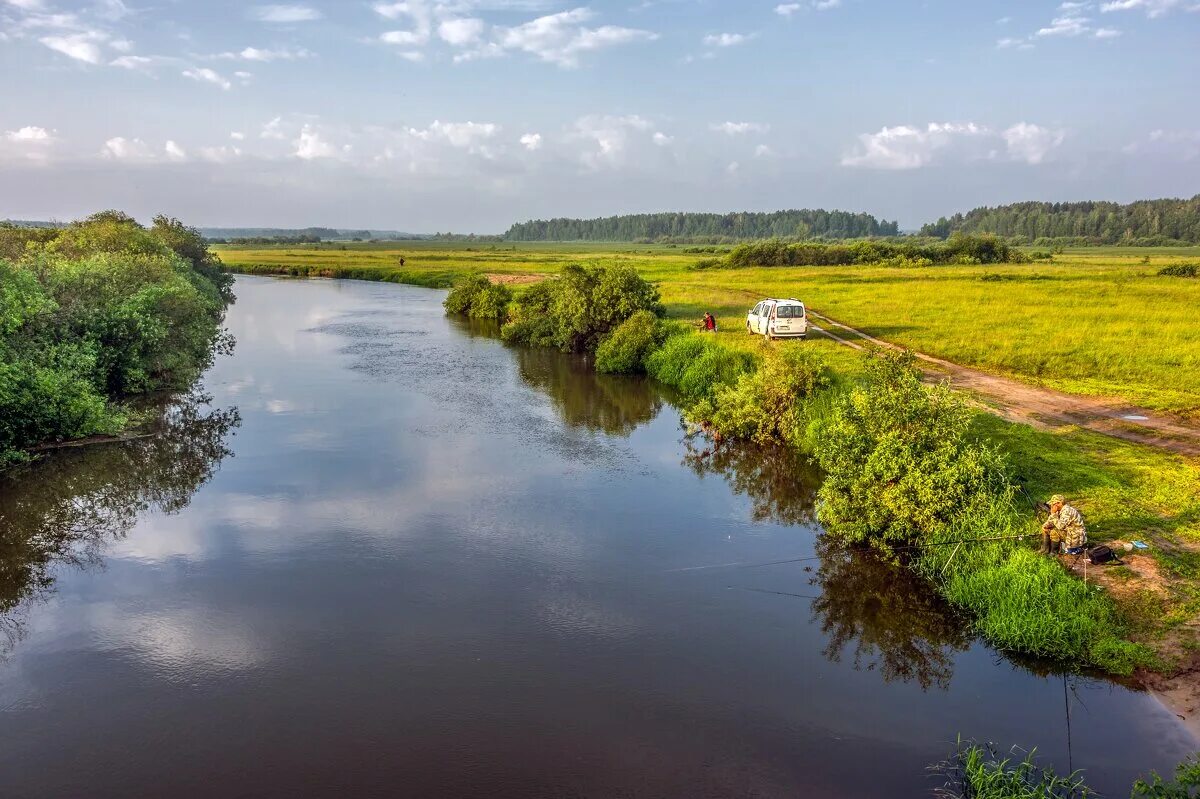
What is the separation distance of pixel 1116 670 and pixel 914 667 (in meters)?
2.86

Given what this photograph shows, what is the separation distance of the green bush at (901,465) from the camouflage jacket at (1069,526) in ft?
4.51

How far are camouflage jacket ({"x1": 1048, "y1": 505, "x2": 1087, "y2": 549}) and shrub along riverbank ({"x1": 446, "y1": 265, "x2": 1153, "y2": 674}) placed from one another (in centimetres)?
66

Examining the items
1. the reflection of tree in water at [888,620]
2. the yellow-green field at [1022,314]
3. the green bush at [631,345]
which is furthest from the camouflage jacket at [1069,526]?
the green bush at [631,345]

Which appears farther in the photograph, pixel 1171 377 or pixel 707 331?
pixel 707 331

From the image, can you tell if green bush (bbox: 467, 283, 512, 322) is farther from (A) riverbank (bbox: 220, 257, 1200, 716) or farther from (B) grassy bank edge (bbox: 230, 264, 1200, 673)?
(A) riverbank (bbox: 220, 257, 1200, 716)

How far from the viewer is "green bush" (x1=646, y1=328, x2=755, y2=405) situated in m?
29.0

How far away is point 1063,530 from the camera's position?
13.5 meters

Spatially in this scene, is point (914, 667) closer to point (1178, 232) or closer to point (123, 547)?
point (123, 547)

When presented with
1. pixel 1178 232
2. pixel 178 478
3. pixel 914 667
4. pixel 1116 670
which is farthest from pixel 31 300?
pixel 1178 232

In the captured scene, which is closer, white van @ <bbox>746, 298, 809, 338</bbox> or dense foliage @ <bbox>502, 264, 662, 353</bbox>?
white van @ <bbox>746, 298, 809, 338</bbox>

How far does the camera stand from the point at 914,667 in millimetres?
12469

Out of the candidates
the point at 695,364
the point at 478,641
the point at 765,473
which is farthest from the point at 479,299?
the point at 478,641

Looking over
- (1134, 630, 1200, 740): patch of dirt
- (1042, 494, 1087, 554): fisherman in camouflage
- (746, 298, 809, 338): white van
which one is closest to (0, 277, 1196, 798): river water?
(1134, 630, 1200, 740): patch of dirt

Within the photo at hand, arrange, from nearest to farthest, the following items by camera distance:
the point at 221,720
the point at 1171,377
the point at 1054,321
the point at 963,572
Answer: the point at 221,720, the point at 963,572, the point at 1171,377, the point at 1054,321
